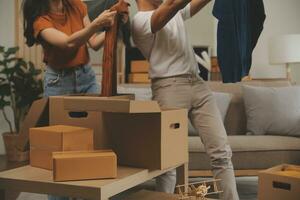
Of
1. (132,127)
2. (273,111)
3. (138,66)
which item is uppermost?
(138,66)

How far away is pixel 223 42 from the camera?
2.15 meters

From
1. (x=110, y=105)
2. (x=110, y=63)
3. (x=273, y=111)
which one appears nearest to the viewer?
(x=110, y=105)

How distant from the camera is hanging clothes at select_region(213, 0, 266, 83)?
209 cm

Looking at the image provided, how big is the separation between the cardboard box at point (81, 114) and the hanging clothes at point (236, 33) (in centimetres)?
75

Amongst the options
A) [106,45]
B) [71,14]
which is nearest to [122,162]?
[106,45]

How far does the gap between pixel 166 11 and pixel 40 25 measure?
578 millimetres

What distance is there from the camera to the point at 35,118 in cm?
163

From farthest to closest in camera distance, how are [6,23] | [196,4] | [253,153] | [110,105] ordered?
[6,23] → [253,153] → [196,4] → [110,105]

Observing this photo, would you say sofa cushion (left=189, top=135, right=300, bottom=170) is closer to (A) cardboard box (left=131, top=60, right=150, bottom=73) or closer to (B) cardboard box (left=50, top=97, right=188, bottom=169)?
(B) cardboard box (left=50, top=97, right=188, bottom=169)

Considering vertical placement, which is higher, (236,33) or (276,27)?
(276,27)

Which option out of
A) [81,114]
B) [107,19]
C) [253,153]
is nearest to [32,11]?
[107,19]

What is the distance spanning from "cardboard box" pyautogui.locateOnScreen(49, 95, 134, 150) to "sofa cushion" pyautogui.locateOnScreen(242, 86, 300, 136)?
81.0 inches

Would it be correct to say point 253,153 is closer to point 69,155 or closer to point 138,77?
point 138,77

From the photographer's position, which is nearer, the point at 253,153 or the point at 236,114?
the point at 253,153
